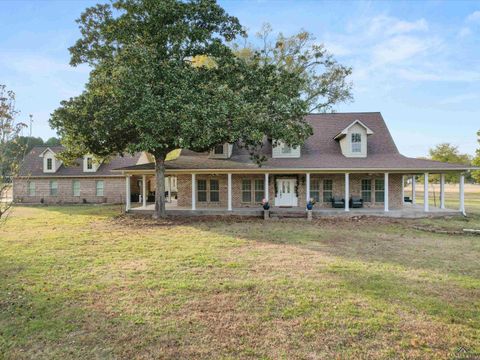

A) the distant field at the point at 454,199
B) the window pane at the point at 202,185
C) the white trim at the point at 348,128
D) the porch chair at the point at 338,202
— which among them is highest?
the white trim at the point at 348,128

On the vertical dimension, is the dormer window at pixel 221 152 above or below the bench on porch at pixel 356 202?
above

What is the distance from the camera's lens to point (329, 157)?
61.5 ft

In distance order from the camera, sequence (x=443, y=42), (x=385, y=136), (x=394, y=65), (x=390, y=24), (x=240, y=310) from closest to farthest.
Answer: (x=240, y=310) < (x=390, y=24) < (x=443, y=42) < (x=394, y=65) < (x=385, y=136)

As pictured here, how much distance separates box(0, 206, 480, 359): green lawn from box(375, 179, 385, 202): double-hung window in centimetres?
887

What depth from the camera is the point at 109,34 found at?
14.3m

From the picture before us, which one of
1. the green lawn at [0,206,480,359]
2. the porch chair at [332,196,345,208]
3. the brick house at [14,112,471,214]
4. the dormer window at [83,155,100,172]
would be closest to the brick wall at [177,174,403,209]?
the brick house at [14,112,471,214]

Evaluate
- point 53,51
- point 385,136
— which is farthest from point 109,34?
point 385,136

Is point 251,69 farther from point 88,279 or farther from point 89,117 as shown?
point 88,279

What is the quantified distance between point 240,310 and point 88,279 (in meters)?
3.62

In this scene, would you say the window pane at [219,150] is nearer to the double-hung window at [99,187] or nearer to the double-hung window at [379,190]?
the double-hung window at [379,190]

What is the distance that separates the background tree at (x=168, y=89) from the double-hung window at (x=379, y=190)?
21.4 ft

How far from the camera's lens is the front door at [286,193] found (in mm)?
19219

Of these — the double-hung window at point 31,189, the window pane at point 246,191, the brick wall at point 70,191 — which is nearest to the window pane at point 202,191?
the window pane at point 246,191

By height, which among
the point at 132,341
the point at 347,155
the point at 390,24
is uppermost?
the point at 390,24
